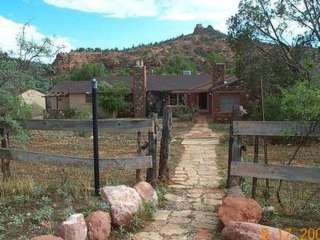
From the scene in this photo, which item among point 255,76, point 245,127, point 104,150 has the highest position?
point 255,76

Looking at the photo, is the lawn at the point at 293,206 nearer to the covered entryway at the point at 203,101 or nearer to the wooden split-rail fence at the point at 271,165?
the wooden split-rail fence at the point at 271,165

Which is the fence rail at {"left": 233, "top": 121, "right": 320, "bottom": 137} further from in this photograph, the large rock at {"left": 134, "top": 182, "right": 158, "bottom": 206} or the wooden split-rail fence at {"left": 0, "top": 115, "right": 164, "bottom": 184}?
the wooden split-rail fence at {"left": 0, "top": 115, "right": 164, "bottom": 184}

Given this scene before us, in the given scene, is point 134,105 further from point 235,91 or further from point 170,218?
point 170,218

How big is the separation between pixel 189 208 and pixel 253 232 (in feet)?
6.84

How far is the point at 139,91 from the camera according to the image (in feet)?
146

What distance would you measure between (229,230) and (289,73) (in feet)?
84.2

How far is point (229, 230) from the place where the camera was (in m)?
5.45

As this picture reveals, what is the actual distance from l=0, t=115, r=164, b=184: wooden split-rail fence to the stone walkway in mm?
701

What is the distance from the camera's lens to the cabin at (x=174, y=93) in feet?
123

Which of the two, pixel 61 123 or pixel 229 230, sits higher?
pixel 61 123

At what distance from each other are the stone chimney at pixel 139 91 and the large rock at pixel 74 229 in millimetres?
38124

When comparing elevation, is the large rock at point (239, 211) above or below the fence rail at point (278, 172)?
below

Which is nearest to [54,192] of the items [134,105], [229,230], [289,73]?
[229,230]

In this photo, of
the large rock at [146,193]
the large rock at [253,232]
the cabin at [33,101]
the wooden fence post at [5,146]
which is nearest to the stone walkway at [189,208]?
the large rock at [146,193]
